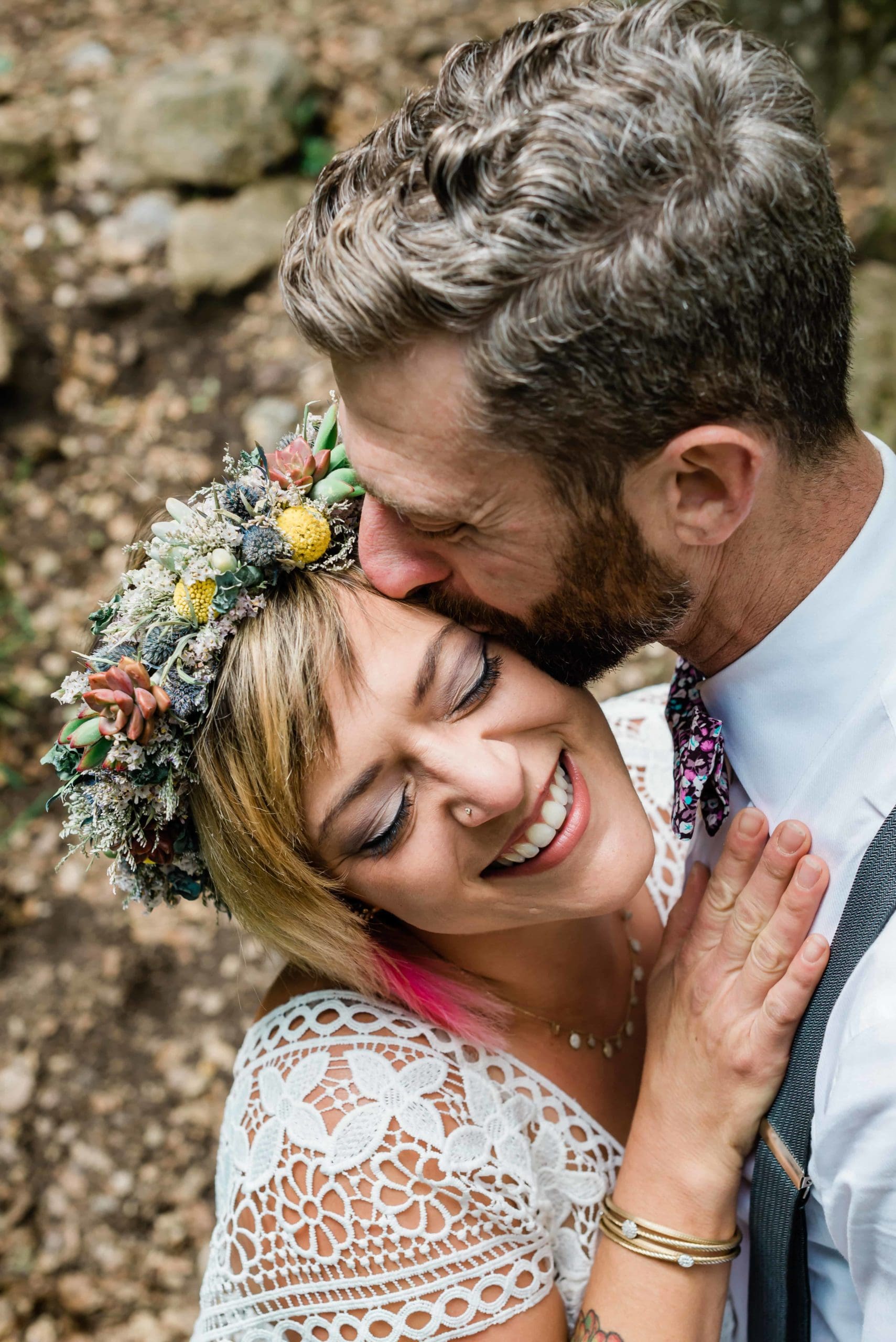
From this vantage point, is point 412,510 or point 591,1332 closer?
point 412,510

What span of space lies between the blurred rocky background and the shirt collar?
8.83ft

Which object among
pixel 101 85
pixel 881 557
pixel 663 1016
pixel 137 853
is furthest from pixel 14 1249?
pixel 101 85

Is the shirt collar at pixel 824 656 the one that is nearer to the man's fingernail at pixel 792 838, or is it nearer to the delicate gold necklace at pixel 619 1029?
the man's fingernail at pixel 792 838

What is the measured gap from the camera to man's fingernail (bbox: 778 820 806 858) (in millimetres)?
2041

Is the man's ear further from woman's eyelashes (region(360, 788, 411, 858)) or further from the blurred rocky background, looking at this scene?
the blurred rocky background

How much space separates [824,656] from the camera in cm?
204

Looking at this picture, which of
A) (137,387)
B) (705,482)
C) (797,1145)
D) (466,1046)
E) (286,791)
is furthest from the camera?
(137,387)

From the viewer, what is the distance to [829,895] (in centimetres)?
202

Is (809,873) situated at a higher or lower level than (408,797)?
higher

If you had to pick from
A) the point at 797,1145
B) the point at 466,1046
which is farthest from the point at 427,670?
the point at 797,1145

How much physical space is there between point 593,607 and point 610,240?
645mm

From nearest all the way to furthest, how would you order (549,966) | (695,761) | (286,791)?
(286,791)
(695,761)
(549,966)

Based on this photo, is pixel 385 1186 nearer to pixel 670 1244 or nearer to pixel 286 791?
pixel 670 1244

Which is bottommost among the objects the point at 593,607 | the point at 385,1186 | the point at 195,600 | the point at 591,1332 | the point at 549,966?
the point at 591,1332
